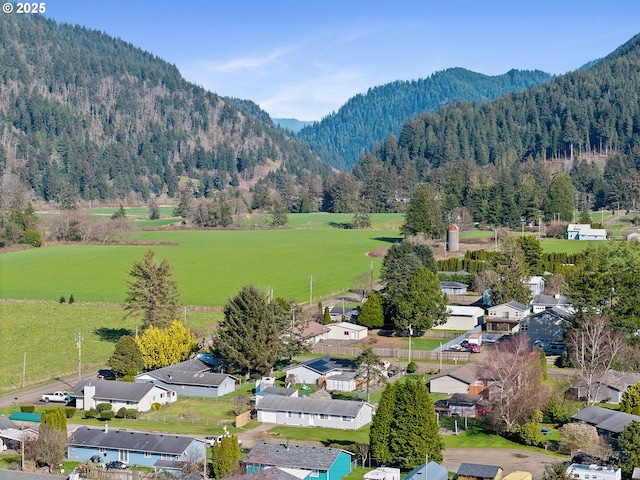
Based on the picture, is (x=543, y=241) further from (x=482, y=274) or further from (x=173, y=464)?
(x=173, y=464)

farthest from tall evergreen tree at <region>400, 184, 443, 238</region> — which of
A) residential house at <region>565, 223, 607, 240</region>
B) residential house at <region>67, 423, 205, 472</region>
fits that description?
residential house at <region>67, 423, 205, 472</region>

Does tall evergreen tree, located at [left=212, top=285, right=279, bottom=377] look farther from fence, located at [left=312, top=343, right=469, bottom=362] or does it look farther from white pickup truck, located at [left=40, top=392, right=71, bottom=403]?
white pickup truck, located at [left=40, top=392, right=71, bottom=403]

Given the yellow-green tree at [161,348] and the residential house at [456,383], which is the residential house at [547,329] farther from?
the yellow-green tree at [161,348]

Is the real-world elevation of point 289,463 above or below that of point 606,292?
below

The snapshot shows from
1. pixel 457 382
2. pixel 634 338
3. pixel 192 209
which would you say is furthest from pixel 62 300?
pixel 192 209

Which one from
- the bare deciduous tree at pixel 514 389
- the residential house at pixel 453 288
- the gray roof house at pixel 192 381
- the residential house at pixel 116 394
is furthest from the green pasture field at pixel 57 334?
the bare deciduous tree at pixel 514 389
